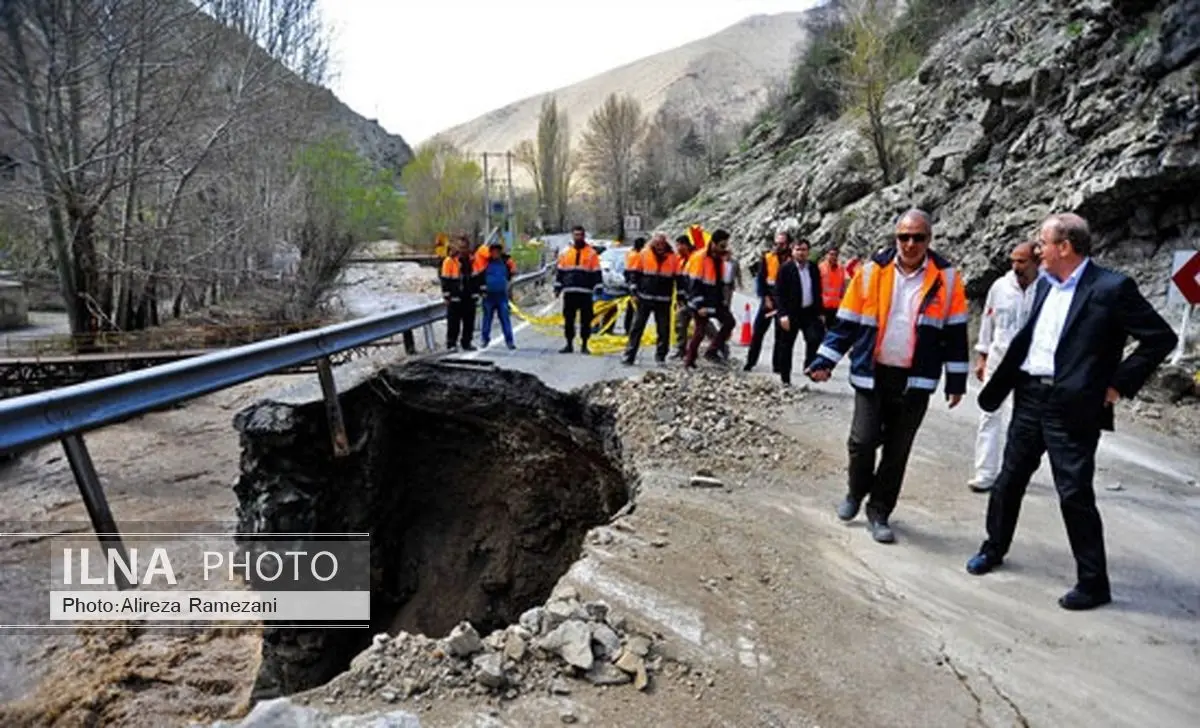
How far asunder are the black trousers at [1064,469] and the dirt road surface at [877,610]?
0.87 feet

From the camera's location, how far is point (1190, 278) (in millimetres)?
8086

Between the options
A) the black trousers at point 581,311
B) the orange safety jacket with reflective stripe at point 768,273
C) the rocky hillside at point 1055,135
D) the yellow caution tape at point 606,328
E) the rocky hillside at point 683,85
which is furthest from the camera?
the rocky hillside at point 683,85

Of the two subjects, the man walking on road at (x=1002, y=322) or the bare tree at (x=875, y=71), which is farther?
the bare tree at (x=875, y=71)

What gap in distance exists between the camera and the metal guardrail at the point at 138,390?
2.90 metres

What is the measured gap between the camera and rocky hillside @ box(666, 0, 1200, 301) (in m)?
9.90

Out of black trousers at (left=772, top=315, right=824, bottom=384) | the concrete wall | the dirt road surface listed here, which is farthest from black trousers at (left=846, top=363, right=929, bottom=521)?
the concrete wall

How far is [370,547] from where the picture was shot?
7551mm

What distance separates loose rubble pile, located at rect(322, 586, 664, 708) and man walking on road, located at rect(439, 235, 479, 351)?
7.12m

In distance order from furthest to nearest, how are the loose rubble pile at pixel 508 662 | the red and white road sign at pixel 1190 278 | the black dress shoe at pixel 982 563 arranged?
the red and white road sign at pixel 1190 278
the black dress shoe at pixel 982 563
the loose rubble pile at pixel 508 662

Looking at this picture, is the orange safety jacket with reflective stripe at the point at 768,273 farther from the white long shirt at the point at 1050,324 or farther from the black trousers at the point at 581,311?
the white long shirt at the point at 1050,324

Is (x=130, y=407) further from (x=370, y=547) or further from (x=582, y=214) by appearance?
(x=582, y=214)

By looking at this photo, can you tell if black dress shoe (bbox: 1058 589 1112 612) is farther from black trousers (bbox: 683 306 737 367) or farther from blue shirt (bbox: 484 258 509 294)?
blue shirt (bbox: 484 258 509 294)

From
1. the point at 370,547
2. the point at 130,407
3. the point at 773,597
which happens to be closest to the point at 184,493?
the point at 370,547

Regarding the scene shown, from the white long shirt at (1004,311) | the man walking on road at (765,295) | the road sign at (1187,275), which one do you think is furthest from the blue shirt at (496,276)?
the road sign at (1187,275)
